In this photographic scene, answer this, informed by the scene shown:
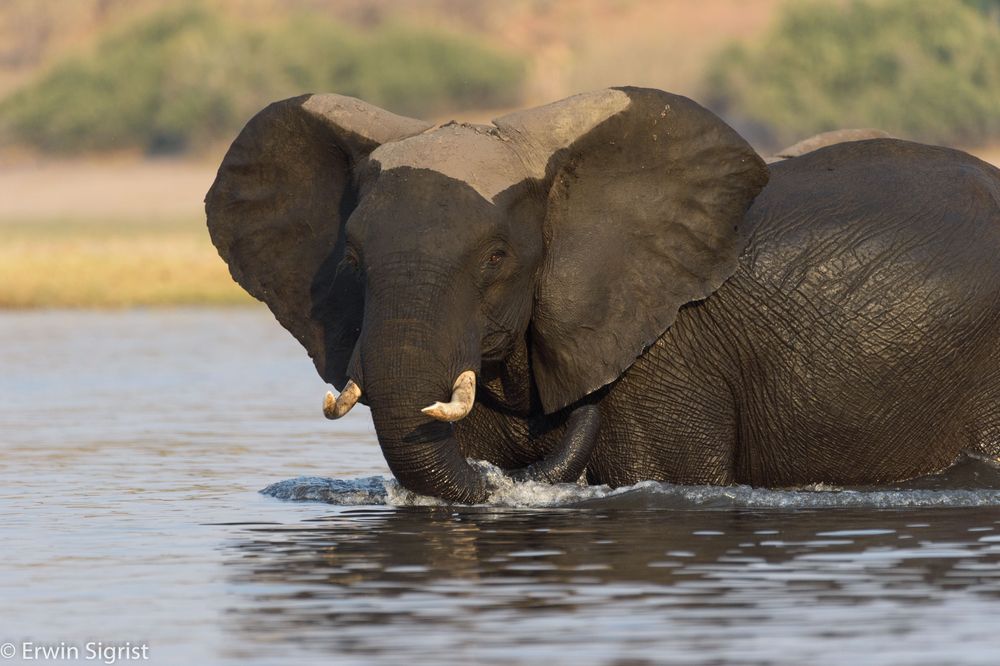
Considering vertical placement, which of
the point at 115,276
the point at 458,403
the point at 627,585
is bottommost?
the point at 627,585

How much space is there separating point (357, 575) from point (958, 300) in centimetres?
343

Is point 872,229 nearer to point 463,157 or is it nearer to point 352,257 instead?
point 463,157

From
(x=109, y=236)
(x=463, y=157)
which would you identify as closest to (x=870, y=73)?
(x=109, y=236)

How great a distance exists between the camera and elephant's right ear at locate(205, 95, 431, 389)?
11.0m

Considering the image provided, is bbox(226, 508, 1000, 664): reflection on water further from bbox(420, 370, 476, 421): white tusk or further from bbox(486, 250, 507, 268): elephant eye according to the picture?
bbox(486, 250, 507, 268): elephant eye

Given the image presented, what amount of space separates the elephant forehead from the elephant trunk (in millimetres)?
684

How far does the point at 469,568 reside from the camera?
920cm

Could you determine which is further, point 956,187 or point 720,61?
point 720,61

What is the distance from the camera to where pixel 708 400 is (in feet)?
35.8

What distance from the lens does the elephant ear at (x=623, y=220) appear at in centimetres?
1066

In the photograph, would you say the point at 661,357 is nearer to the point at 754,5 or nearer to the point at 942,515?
the point at 942,515

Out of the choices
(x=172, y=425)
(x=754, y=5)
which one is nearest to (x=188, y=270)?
(x=172, y=425)

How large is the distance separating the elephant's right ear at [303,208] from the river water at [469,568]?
35.9 inches

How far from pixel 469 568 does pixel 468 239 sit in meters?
1.57
